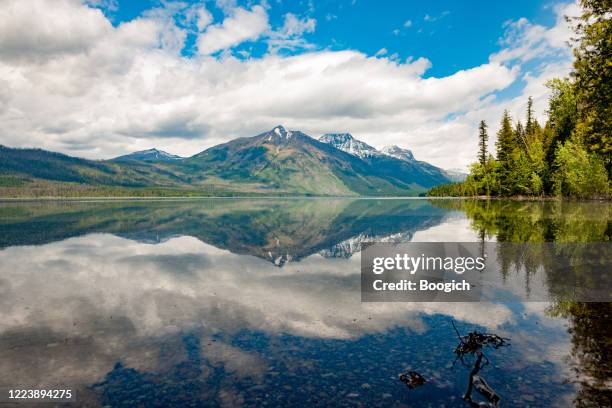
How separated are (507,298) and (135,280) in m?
20.4

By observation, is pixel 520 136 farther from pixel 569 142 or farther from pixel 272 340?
→ pixel 272 340

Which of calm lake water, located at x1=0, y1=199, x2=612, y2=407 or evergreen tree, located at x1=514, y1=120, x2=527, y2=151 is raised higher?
evergreen tree, located at x1=514, y1=120, x2=527, y2=151

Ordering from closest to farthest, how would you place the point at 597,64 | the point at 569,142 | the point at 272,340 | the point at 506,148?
the point at 272,340
the point at 597,64
the point at 569,142
the point at 506,148

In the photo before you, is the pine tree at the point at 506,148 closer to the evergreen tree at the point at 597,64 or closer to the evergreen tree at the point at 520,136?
the evergreen tree at the point at 520,136

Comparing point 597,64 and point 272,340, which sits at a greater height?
point 597,64

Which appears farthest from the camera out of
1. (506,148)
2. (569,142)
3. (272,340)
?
(506,148)

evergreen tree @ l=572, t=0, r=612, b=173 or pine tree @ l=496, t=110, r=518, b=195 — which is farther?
pine tree @ l=496, t=110, r=518, b=195

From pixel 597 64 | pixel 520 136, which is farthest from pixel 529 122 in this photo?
pixel 597 64

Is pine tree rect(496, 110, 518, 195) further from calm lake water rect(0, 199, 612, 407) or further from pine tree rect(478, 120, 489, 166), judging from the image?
calm lake water rect(0, 199, 612, 407)

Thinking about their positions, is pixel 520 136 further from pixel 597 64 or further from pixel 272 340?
pixel 272 340

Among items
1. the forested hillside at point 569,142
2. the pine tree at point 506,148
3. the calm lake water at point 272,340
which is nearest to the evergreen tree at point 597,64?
the forested hillside at point 569,142

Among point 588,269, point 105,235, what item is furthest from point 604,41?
point 105,235

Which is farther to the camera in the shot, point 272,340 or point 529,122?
point 529,122

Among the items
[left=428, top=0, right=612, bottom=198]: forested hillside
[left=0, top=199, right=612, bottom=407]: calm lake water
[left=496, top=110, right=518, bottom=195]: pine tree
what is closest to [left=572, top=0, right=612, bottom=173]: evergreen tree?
[left=428, top=0, right=612, bottom=198]: forested hillside
